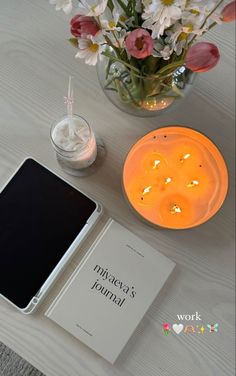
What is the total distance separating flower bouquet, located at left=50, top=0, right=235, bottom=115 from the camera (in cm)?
43

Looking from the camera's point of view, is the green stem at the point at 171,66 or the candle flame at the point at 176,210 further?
the candle flame at the point at 176,210

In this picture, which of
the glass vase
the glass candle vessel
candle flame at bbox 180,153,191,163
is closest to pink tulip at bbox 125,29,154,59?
the glass vase

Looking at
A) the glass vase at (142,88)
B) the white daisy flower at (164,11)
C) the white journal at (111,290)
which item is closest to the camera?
the white daisy flower at (164,11)

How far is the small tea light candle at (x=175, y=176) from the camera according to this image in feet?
2.37

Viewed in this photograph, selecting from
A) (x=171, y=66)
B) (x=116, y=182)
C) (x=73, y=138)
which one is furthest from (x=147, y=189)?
(x=171, y=66)

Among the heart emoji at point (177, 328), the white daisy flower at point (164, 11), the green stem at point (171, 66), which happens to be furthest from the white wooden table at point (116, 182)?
the white daisy flower at point (164, 11)

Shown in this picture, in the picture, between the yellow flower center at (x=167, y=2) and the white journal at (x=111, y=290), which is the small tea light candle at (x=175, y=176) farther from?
the yellow flower center at (x=167, y=2)

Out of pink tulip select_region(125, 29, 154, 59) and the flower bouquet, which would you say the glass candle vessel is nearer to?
the flower bouquet

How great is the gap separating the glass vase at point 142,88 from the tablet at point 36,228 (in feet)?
0.58

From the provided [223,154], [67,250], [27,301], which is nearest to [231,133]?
[223,154]

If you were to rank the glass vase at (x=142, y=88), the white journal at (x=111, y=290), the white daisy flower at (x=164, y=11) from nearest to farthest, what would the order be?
the white daisy flower at (x=164, y=11)
the glass vase at (x=142, y=88)
the white journal at (x=111, y=290)

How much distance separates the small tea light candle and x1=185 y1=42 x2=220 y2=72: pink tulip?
260 mm

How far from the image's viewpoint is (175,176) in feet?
2.49

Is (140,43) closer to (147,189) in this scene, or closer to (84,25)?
(84,25)
